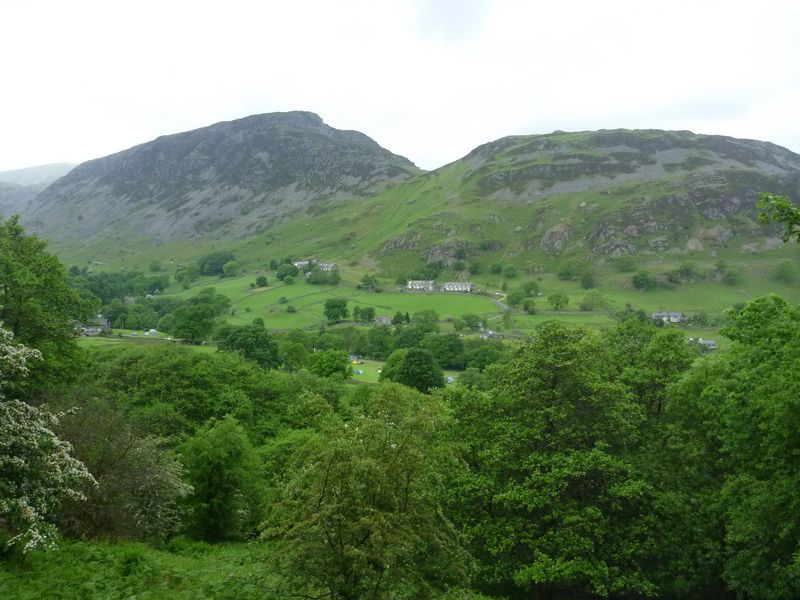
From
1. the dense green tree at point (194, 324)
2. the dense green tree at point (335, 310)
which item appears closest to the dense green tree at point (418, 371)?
the dense green tree at point (194, 324)

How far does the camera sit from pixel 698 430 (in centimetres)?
2602

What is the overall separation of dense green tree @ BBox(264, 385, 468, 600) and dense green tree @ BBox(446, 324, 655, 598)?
8042mm

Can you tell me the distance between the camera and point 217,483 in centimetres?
2620

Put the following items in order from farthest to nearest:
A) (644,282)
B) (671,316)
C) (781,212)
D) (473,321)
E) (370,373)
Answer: (644,282) < (671,316) < (473,321) < (370,373) < (781,212)

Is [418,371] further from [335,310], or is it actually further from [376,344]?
[335,310]

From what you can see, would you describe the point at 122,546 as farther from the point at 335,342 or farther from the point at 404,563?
the point at 335,342

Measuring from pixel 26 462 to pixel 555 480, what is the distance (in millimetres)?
17990

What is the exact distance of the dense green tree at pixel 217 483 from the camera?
84.7 ft

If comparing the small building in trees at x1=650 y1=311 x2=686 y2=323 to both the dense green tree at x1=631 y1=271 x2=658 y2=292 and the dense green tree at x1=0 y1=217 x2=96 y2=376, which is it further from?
the dense green tree at x1=0 y1=217 x2=96 y2=376

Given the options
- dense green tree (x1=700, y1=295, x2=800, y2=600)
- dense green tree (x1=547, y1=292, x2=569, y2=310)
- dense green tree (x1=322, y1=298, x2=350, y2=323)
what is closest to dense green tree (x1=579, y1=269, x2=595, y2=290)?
dense green tree (x1=547, y1=292, x2=569, y2=310)

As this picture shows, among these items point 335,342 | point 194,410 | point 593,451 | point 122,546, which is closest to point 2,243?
point 194,410

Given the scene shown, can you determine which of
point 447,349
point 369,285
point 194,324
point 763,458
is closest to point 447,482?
point 763,458

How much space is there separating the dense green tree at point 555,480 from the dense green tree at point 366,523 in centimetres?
804

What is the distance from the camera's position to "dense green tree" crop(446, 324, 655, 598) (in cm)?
2073
